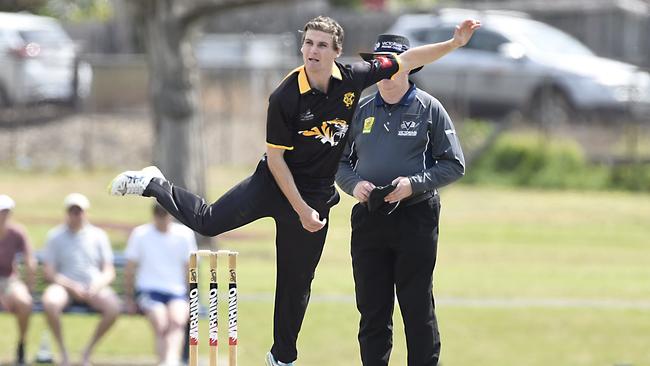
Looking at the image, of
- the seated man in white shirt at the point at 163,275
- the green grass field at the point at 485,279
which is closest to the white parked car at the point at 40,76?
the green grass field at the point at 485,279

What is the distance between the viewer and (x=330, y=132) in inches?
302

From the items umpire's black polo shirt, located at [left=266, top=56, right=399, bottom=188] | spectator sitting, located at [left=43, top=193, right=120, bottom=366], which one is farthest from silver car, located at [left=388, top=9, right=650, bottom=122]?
umpire's black polo shirt, located at [left=266, top=56, right=399, bottom=188]

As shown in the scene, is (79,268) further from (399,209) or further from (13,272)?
(399,209)

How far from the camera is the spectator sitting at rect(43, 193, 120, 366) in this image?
13.1 m

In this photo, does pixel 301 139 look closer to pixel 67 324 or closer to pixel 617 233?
pixel 67 324

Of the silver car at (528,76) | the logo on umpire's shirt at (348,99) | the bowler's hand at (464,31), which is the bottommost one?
the silver car at (528,76)

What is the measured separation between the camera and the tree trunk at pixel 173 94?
1947 cm

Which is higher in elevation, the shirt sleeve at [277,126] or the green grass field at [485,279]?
the shirt sleeve at [277,126]

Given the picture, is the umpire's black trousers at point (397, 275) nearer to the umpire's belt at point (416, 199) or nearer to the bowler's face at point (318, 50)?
the umpire's belt at point (416, 199)

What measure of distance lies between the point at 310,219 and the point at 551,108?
65.1 feet

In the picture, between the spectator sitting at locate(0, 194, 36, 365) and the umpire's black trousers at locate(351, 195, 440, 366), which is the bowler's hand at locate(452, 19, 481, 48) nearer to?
the umpire's black trousers at locate(351, 195, 440, 366)

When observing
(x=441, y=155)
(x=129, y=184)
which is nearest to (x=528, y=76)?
(x=441, y=155)

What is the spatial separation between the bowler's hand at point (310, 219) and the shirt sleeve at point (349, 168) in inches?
14.8

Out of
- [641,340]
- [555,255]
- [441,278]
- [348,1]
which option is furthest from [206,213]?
[348,1]
